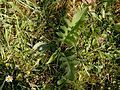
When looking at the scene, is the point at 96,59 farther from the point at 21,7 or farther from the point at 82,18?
the point at 21,7

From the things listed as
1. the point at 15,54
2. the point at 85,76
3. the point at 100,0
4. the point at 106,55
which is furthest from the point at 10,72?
the point at 100,0

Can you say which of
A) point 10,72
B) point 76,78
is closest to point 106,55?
point 76,78

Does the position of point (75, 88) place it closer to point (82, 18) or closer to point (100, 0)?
point (82, 18)

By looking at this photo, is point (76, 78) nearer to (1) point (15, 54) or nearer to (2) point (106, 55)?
(2) point (106, 55)

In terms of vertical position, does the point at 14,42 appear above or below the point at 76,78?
above

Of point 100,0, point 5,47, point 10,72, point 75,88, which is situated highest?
point 100,0

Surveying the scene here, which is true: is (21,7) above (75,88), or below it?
above

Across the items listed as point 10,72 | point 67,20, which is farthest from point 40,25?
point 10,72

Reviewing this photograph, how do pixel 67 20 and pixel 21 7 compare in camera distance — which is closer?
pixel 67 20
